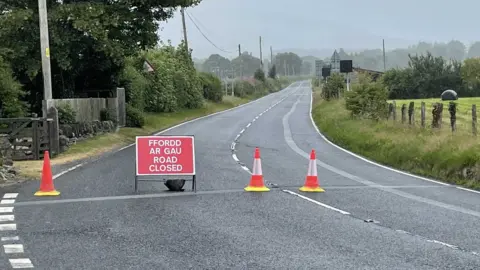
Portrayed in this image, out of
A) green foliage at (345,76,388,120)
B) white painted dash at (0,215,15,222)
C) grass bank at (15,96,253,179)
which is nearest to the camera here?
white painted dash at (0,215,15,222)

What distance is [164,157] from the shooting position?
1317 cm

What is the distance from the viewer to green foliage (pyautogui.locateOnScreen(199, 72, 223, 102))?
64.7 metres

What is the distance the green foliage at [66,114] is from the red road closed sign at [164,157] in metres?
12.7

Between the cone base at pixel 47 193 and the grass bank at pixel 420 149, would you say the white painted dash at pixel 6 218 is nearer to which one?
the cone base at pixel 47 193

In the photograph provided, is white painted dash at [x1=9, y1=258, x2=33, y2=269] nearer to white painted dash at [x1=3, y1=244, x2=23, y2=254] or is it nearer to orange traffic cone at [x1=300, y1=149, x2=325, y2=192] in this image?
white painted dash at [x1=3, y1=244, x2=23, y2=254]

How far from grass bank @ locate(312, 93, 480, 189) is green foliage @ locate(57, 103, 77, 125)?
34.4ft

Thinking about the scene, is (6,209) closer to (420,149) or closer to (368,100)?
(420,149)

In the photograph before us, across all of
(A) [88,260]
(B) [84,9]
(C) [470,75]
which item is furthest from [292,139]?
(C) [470,75]

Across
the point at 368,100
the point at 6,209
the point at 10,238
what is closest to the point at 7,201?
the point at 6,209

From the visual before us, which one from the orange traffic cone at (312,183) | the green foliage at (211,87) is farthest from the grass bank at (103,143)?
the green foliage at (211,87)

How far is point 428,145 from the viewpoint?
18.7 metres

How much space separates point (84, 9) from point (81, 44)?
2054mm

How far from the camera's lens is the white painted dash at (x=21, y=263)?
23.2ft

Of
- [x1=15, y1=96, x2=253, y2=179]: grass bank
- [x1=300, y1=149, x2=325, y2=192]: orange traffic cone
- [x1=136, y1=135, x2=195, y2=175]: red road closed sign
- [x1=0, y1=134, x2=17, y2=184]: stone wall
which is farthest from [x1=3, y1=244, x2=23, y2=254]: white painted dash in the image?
[x1=15, y1=96, x2=253, y2=179]: grass bank
